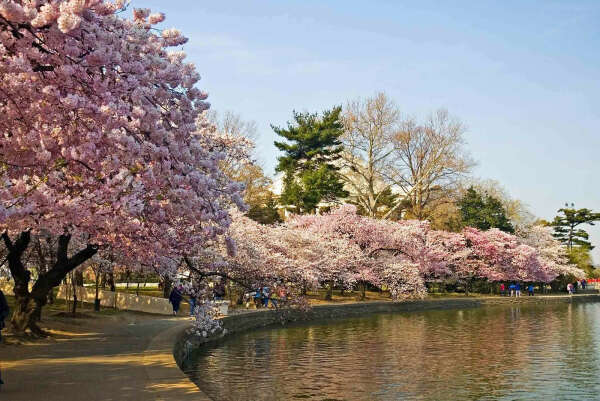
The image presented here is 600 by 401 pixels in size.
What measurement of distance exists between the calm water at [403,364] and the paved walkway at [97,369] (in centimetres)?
175

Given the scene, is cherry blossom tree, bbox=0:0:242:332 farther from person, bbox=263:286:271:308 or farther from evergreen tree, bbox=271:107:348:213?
evergreen tree, bbox=271:107:348:213

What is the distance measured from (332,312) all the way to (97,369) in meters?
25.6

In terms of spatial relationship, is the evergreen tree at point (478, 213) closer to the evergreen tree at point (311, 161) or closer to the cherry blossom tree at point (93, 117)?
the evergreen tree at point (311, 161)

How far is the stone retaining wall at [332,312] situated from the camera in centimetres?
2161

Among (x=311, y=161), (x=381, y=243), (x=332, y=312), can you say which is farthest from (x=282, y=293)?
(x=311, y=161)

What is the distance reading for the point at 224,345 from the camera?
2442 centimetres

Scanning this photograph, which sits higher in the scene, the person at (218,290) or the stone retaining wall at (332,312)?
the person at (218,290)

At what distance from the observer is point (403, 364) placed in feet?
64.7

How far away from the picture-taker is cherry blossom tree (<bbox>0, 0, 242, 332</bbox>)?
336 inches

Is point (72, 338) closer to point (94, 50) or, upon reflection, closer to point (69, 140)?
point (69, 140)

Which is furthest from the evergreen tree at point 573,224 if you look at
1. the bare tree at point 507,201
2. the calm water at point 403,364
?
the calm water at point 403,364

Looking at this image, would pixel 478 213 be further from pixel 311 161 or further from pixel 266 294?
pixel 266 294

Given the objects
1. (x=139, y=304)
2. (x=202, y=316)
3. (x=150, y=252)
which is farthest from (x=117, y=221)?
(x=139, y=304)

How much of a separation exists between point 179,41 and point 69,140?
3317mm
